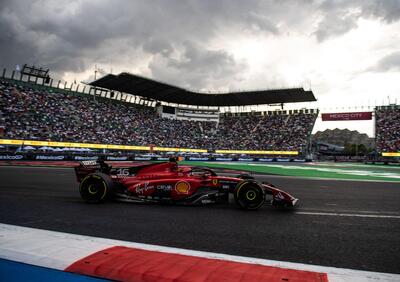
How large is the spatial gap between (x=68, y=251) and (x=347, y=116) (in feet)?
188

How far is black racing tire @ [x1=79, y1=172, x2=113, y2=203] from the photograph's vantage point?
6594 mm

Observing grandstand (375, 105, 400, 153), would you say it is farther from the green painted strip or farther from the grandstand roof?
the green painted strip

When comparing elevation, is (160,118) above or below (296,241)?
above

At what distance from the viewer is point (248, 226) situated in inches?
182

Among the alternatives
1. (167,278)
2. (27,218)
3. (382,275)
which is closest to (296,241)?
(382,275)

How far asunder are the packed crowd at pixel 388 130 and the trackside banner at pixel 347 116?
3.35 metres

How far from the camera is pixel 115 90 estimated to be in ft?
176

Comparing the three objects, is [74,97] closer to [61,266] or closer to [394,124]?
[61,266]

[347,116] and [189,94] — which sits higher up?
[189,94]

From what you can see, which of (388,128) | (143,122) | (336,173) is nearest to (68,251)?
(336,173)

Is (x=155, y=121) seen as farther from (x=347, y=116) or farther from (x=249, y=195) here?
(x=249, y=195)

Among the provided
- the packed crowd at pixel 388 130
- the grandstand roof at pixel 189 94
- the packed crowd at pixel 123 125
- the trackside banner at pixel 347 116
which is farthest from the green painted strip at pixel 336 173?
the grandstand roof at pixel 189 94

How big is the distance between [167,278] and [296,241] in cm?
221

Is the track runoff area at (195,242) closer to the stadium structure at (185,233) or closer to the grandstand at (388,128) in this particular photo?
the stadium structure at (185,233)
